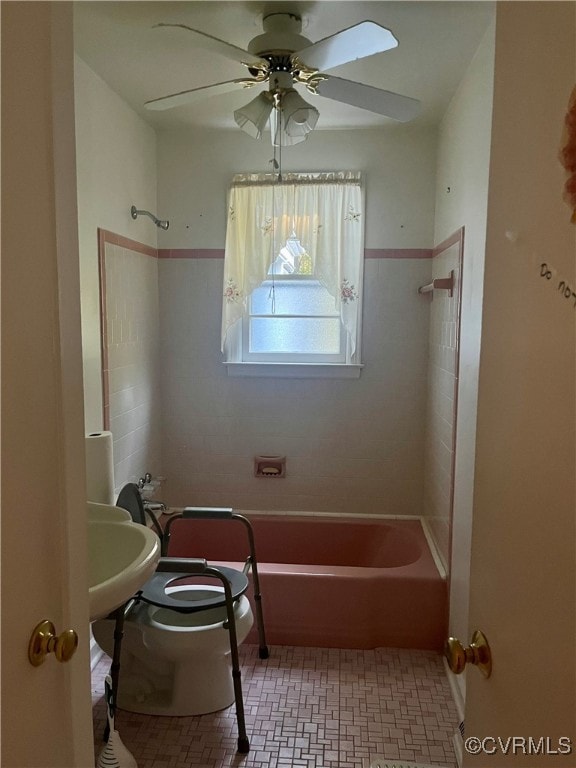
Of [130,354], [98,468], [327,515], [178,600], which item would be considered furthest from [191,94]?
[327,515]

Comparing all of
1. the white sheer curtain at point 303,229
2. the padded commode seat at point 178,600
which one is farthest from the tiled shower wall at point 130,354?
the padded commode seat at point 178,600

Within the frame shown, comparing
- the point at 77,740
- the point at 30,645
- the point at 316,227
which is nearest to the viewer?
the point at 30,645

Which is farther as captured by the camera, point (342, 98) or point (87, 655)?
point (342, 98)

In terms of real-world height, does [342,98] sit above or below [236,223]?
above

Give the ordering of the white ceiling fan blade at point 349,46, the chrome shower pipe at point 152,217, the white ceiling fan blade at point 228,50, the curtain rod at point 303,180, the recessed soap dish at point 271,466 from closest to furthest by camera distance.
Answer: the white ceiling fan blade at point 349,46, the white ceiling fan blade at point 228,50, the chrome shower pipe at point 152,217, the curtain rod at point 303,180, the recessed soap dish at point 271,466

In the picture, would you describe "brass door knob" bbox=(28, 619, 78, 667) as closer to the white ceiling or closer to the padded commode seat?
the padded commode seat

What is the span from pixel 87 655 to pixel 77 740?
0.14 m

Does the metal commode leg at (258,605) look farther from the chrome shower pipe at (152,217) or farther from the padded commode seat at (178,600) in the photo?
the chrome shower pipe at (152,217)

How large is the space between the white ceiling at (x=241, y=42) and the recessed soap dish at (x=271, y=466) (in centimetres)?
193

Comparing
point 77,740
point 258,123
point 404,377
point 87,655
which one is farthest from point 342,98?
point 77,740

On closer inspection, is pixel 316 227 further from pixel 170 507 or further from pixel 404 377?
pixel 170 507

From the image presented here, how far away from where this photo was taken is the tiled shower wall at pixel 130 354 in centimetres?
259

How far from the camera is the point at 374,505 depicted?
3.36 metres

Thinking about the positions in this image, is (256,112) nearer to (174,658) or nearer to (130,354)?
(130,354)
